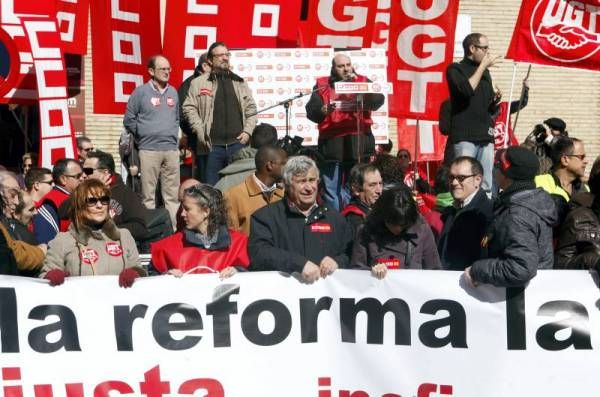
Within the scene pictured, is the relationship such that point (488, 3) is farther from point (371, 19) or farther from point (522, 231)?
point (522, 231)

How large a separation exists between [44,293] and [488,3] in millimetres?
14938

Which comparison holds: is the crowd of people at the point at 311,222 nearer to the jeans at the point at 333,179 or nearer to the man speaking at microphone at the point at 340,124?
the jeans at the point at 333,179

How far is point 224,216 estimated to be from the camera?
9031mm

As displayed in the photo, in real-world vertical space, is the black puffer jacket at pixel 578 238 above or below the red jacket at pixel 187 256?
above

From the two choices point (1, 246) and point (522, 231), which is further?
point (1, 246)

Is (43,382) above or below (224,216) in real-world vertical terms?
below

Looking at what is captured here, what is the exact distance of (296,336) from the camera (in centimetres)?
859

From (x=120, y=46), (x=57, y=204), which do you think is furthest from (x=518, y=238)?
(x=120, y=46)

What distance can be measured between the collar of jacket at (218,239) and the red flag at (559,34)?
6161 millimetres

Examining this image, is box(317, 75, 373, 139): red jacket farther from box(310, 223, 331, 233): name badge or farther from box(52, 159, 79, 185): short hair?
box(310, 223, 331, 233): name badge

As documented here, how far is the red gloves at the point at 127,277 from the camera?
Result: 859cm

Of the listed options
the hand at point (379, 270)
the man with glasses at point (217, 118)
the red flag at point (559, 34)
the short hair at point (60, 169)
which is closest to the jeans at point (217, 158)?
the man with glasses at point (217, 118)

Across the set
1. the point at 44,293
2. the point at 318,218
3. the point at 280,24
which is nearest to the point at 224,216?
the point at 318,218

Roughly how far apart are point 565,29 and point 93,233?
693 centimetres
